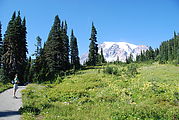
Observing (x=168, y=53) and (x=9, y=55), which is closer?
(x=9, y=55)

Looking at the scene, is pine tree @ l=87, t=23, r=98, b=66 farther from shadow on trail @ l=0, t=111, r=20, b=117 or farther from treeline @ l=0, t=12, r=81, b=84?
shadow on trail @ l=0, t=111, r=20, b=117

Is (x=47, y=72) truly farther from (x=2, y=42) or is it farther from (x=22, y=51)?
(x=2, y=42)

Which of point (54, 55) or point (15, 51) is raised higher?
point (15, 51)

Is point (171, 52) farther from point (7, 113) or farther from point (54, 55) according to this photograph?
point (7, 113)

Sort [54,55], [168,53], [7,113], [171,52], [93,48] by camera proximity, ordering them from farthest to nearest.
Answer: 1. [171,52]
2. [168,53]
3. [93,48]
4. [54,55]
5. [7,113]

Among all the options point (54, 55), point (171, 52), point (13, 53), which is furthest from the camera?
point (171, 52)

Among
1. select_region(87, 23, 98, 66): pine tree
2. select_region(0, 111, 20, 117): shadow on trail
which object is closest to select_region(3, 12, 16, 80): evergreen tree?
select_region(0, 111, 20, 117): shadow on trail

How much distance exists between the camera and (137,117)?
755 centimetres

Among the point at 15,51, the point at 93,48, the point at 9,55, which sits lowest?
the point at 9,55

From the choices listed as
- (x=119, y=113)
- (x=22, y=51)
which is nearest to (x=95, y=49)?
(x=22, y=51)

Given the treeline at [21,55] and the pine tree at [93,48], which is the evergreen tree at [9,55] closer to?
the treeline at [21,55]

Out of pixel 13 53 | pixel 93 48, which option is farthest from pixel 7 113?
pixel 93 48

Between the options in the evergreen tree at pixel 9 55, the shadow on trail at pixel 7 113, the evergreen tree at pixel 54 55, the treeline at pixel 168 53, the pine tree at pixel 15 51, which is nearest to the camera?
the shadow on trail at pixel 7 113

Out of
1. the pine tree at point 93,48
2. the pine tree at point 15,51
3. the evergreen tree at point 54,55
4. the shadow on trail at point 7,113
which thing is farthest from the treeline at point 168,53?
the shadow on trail at point 7,113
